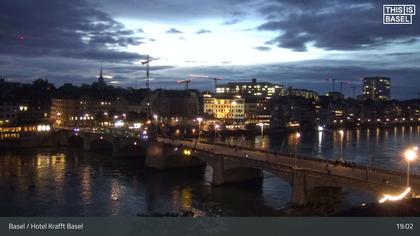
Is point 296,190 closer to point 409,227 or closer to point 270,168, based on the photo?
point 270,168

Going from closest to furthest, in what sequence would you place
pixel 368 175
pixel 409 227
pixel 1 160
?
pixel 409 227
pixel 368 175
pixel 1 160

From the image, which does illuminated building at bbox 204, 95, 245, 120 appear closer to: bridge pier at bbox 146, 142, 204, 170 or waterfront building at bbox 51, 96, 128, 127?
waterfront building at bbox 51, 96, 128, 127

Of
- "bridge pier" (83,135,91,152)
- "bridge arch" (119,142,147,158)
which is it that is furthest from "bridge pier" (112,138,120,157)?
"bridge pier" (83,135,91,152)

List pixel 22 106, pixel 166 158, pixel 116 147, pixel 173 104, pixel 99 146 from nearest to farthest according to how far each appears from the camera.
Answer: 1. pixel 166 158
2. pixel 116 147
3. pixel 99 146
4. pixel 22 106
5. pixel 173 104

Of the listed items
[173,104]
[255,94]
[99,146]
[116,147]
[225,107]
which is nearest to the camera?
[116,147]

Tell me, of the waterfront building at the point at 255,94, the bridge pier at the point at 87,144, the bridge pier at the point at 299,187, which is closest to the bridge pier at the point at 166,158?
the bridge pier at the point at 87,144

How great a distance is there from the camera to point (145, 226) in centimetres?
762

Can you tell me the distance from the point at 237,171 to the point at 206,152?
4.41ft

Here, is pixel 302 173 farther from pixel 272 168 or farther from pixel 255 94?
pixel 255 94

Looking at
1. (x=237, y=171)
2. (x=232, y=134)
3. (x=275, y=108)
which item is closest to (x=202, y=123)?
(x=232, y=134)

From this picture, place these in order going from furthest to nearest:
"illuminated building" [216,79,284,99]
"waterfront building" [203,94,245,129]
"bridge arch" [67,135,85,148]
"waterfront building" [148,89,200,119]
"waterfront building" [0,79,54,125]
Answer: "illuminated building" [216,79,284,99], "waterfront building" [203,94,245,129], "waterfront building" [148,89,200,119], "waterfront building" [0,79,54,125], "bridge arch" [67,135,85,148]

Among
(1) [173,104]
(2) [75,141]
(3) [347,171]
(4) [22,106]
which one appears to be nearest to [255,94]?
(1) [173,104]

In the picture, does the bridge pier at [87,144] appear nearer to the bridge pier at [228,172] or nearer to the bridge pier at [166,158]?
the bridge pier at [166,158]
